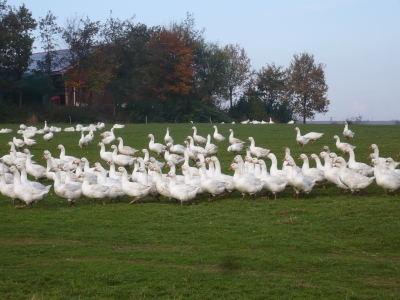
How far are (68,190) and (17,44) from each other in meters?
43.5

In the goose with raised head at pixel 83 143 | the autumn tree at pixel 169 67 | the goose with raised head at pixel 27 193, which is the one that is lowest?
the goose with raised head at pixel 27 193

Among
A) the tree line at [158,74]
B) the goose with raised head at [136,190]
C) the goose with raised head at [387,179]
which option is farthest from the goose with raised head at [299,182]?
the tree line at [158,74]

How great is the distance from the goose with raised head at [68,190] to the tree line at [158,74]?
4135 centimetres

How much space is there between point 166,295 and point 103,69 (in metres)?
55.2

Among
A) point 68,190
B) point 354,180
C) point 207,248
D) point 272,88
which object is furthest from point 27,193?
point 272,88

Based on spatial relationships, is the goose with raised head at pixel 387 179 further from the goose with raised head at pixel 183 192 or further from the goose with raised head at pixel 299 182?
the goose with raised head at pixel 183 192

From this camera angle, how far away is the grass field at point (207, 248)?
9.94 meters

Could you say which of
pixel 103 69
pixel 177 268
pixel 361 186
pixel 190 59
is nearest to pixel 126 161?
pixel 361 186

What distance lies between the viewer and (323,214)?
15.6 metres

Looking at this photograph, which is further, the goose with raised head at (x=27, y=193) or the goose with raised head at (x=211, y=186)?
the goose with raised head at (x=211, y=186)

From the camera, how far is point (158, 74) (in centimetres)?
6944

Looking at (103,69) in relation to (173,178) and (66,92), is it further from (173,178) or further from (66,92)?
(173,178)

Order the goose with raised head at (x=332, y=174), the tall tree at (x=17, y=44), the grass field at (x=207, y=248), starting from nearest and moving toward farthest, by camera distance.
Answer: the grass field at (x=207, y=248)
the goose with raised head at (x=332, y=174)
the tall tree at (x=17, y=44)

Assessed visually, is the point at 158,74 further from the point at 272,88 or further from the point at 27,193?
the point at 27,193
